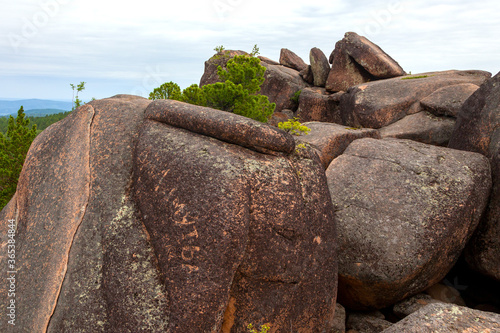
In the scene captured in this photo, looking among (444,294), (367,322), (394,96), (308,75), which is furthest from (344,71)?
(367,322)

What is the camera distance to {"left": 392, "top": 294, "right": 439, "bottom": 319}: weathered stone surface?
1125 cm

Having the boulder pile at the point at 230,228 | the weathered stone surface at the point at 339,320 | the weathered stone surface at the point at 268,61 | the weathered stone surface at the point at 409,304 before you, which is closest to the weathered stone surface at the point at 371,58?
the weathered stone surface at the point at 268,61

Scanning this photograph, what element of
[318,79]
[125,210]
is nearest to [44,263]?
[125,210]

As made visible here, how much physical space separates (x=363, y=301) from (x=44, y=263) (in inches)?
338

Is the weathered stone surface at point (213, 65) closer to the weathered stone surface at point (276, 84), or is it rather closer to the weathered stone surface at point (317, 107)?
the weathered stone surface at point (276, 84)

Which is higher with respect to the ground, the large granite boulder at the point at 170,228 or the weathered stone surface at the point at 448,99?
the weathered stone surface at the point at 448,99

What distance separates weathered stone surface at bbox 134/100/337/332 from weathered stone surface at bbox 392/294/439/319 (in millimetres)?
3763

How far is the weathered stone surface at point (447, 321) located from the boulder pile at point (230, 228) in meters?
0.03

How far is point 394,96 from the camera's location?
2253cm

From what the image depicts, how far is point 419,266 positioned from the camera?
10.3 m

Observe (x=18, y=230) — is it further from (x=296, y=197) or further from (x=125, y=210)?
(x=296, y=197)

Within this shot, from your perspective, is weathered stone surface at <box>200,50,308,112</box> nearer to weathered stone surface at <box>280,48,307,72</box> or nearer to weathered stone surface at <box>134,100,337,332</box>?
weathered stone surface at <box>280,48,307,72</box>

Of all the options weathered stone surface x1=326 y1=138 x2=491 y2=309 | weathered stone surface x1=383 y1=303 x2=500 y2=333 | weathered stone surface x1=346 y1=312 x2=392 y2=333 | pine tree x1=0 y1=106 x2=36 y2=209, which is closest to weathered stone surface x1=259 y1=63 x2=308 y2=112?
pine tree x1=0 y1=106 x2=36 y2=209

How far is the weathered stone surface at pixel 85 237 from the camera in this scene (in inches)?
265
